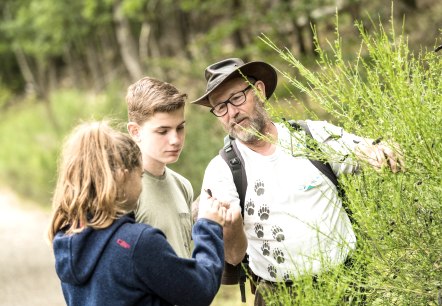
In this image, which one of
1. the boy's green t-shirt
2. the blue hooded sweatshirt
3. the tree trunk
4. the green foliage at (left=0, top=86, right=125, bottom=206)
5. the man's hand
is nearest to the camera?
the man's hand

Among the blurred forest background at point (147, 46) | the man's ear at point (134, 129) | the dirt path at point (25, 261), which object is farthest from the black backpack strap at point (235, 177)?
the dirt path at point (25, 261)

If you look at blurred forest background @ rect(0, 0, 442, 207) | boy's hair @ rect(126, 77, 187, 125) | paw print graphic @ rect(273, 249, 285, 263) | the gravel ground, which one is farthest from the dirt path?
paw print graphic @ rect(273, 249, 285, 263)

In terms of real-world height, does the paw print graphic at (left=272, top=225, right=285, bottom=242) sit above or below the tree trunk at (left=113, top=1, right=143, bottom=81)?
below

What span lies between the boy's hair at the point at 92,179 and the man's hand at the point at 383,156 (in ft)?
2.75

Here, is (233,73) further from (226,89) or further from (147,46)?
(147,46)

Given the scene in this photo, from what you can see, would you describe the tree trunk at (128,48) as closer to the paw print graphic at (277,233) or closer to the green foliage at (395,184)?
the paw print graphic at (277,233)

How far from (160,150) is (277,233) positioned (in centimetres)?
66

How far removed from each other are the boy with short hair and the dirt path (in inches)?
355

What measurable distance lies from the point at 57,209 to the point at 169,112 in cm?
79

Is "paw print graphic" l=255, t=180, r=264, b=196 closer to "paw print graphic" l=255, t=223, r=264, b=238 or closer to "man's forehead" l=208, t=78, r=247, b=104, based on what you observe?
"paw print graphic" l=255, t=223, r=264, b=238

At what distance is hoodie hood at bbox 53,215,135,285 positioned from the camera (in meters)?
2.51

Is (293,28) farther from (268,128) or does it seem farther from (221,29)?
(268,128)

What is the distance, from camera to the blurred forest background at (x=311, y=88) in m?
2.34

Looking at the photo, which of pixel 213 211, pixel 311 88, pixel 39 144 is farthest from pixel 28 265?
pixel 311 88
